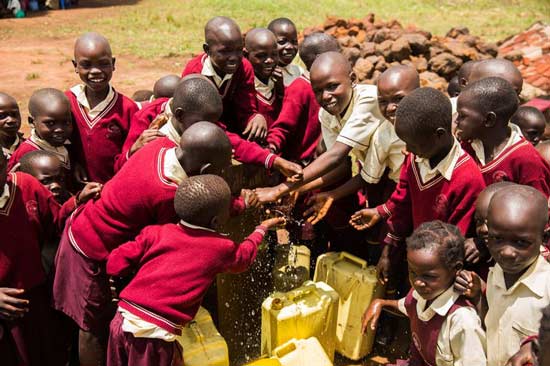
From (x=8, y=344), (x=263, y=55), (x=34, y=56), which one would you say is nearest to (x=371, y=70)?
(x=263, y=55)

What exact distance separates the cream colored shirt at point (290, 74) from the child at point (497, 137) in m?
1.56

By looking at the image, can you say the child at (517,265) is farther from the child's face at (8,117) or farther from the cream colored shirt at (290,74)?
the child's face at (8,117)

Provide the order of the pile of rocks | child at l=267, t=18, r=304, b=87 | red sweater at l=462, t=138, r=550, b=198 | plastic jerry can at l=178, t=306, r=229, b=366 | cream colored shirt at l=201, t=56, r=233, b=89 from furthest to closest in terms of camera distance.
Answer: the pile of rocks < child at l=267, t=18, r=304, b=87 < cream colored shirt at l=201, t=56, r=233, b=89 < plastic jerry can at l=178, t=306, r=229, b=366 < red sweater at l=462, t=138, r=550, b=198

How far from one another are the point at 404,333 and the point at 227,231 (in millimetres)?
1463

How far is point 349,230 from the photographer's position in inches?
161

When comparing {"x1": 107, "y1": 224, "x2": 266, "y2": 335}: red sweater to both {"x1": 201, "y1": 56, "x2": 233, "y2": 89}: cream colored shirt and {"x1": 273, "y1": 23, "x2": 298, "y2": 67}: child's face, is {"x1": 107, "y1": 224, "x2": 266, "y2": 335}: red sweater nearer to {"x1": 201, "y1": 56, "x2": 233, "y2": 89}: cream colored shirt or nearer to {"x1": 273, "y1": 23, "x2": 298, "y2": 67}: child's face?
{"x1": 201, "y1": 56, "x2": 233, "y2": 89}: cream colored shirt

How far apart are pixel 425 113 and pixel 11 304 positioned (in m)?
2.26

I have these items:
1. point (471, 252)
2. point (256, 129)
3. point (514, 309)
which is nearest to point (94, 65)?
point (256, 129)

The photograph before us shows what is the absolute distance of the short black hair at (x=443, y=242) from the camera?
254 cm

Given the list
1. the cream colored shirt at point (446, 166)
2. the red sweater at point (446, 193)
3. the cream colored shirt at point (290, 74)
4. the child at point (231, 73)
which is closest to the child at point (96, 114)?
the child at point (231, 73)

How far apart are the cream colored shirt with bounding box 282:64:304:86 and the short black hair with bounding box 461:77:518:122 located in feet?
5.17

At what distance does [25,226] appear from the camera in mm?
2920

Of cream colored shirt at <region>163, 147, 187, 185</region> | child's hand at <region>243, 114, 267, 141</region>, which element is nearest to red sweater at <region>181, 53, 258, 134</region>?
child's hand at <region>243, 114, 267, 141</region>

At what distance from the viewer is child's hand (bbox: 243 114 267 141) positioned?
371cm
